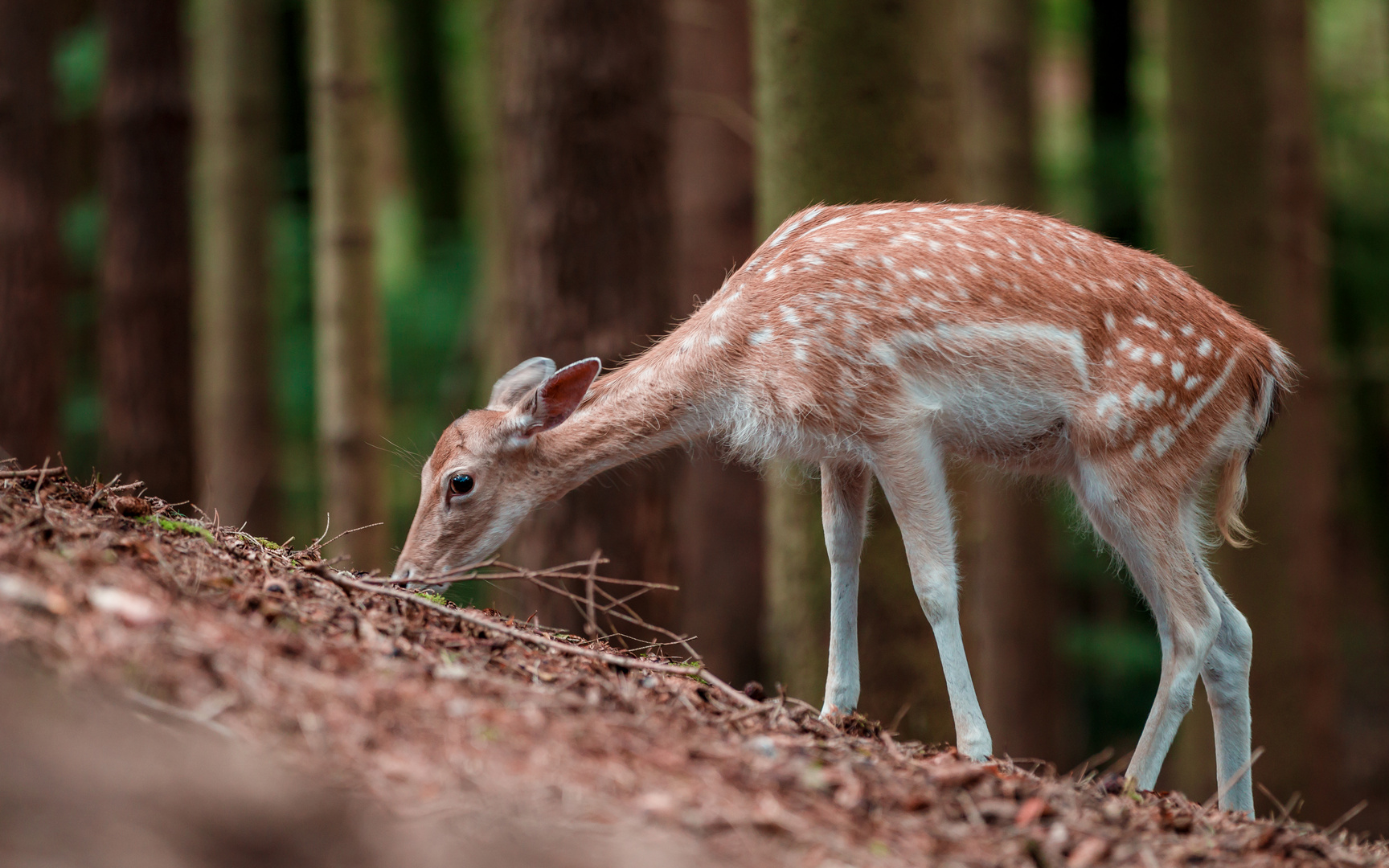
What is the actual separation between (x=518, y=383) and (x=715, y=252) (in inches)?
239

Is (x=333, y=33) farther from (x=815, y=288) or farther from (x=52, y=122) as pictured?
(x=815, y=288)

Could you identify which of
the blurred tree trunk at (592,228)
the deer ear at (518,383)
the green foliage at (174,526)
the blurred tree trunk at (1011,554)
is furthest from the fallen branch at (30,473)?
the blurred tree trunk at (1011,554)

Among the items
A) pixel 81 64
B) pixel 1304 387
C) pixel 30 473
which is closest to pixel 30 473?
pixel 30 473

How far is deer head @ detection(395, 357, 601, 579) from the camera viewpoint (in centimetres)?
586

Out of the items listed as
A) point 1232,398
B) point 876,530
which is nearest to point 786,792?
point 1232,398

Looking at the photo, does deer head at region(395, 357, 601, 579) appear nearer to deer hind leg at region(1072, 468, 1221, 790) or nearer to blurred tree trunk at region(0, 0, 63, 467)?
deer hind leg at region(1072, 468, 1221, 790)

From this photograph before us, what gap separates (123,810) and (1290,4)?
1034 centimetres

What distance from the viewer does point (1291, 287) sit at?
9398mm

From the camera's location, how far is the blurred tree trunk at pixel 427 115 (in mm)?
18750

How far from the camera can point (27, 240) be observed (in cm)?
1059

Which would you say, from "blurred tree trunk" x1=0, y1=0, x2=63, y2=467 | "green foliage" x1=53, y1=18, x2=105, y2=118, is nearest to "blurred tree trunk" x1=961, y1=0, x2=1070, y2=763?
"blurred tree trunk" x1=0, y1=0, x2=63, y2=467

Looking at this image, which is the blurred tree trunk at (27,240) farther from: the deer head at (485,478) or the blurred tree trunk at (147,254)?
the deer head at (485,478)

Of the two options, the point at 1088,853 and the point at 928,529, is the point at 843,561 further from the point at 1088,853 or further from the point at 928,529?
the point at 1088,853

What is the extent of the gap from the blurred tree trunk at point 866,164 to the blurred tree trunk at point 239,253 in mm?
6680
